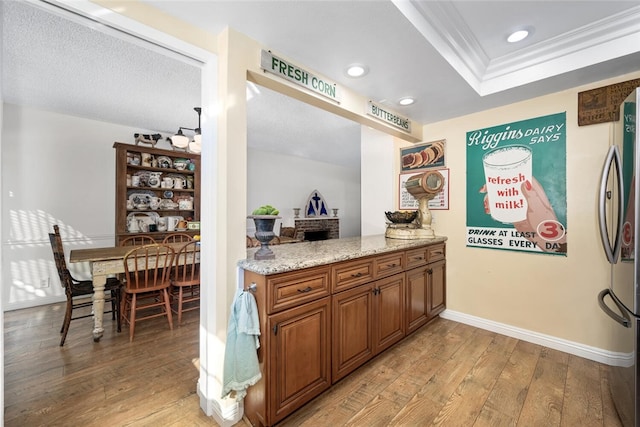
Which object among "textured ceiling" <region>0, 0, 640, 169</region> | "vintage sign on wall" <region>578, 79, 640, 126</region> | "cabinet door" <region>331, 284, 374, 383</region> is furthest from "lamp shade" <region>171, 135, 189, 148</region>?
"vintage sign on wall" <region>578, 79, 640, 126</region>

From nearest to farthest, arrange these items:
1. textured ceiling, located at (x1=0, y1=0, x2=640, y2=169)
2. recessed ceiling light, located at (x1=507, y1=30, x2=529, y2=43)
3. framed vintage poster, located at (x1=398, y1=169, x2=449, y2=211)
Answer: textured ceiling, located at (x1=0, y1=0, x2=640, y2=169)
recessed ceiling light, located at (x1=507, y1=30, x2=529, y2=43)
framed vintage poster, located at (x1=398, y1=169, x2=449, y2=211)

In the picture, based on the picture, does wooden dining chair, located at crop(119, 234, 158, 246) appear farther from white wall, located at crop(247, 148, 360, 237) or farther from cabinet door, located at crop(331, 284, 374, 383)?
cabinet door, located at crop(331, 284, 374, 383)

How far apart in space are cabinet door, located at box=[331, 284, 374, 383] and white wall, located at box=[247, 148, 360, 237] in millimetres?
3629

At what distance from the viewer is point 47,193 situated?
3525mm

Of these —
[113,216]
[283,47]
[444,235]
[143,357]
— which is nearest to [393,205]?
[444,235]

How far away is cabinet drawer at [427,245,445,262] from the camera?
2.69 metres

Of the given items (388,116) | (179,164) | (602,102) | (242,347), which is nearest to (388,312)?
(242,347)

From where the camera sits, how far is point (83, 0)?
124 centimetres

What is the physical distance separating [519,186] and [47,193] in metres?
5.49

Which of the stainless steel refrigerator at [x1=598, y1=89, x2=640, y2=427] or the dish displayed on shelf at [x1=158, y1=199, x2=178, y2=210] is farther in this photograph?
the dish displayed on shelf at [x1=158, y1=199, x2=178, y2=210]

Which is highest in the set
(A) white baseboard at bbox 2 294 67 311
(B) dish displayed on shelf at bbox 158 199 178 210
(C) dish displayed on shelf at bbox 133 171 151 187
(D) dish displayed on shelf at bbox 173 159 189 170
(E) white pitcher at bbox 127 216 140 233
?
(D) dish displayed on shelf at bbox 173 159 189 170

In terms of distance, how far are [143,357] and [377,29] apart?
2.97 meters

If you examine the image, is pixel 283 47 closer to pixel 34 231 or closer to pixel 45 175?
pixel 45 175

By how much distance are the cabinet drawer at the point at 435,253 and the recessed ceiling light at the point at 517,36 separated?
1.79 m
